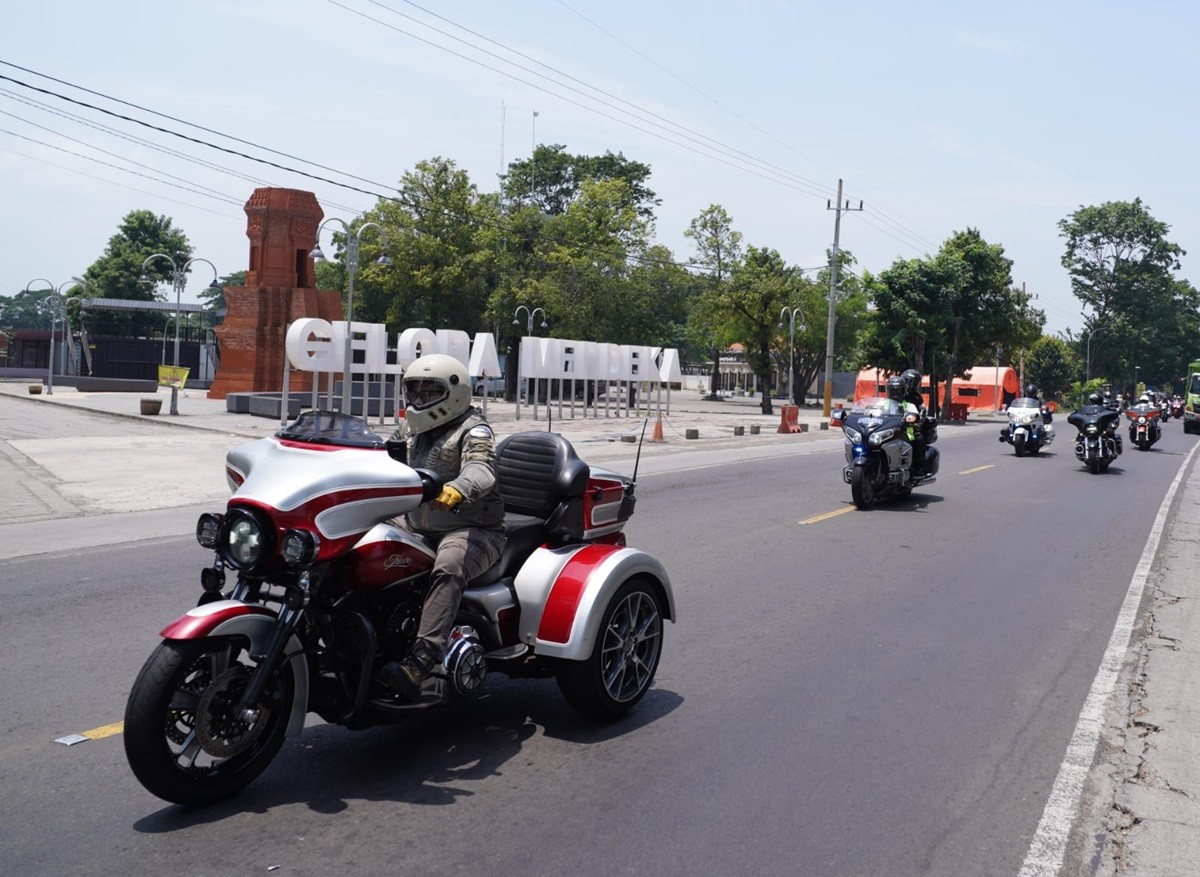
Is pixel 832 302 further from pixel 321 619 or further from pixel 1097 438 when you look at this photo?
pixel 321 619

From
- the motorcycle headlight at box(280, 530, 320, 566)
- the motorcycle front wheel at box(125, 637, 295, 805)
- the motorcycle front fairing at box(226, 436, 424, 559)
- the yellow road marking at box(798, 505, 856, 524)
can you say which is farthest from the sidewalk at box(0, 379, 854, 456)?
the motorcycle headlight at box(280, 530, 320, 566)

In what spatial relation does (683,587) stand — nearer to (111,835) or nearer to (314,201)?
(111,835)

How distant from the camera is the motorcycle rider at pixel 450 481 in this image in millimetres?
4578

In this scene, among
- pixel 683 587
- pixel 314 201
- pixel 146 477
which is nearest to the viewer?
pixel 683 587

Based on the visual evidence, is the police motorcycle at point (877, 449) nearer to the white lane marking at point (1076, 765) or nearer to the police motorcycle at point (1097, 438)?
the white lane marking at point (1076, 765)

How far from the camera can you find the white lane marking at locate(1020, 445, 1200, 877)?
4.13m

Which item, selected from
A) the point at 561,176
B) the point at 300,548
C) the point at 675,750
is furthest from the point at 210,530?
the point at 561,176

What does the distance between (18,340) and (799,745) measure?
270 feet

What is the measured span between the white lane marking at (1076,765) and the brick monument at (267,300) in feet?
139

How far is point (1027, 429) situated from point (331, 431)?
78.7ft

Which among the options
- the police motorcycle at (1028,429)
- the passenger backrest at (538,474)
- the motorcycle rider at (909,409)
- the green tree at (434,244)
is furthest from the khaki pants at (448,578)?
the green tree at (434,244)

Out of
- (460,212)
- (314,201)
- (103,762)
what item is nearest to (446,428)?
(103,762)

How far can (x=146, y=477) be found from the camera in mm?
16953

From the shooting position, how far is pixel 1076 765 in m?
5.11
